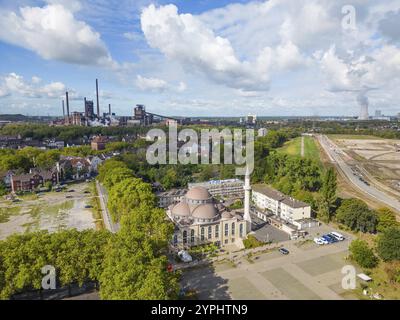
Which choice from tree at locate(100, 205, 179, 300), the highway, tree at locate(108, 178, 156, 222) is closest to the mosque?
tree at locate(108, 178, 156, 222)

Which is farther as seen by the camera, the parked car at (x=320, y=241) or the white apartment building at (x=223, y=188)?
the white apartment building at (x=223, y=188)

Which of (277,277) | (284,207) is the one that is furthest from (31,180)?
(277,277)

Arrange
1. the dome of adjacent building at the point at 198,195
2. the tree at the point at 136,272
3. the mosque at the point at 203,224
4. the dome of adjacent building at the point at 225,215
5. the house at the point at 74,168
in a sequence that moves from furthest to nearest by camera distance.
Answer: the house at the point at 74,168, the dome of adjacent building at the point at 198,195, the dome of adjacent building at the point at 225,215, the mosque at the point at 203,224, the tree at the point at 136,272

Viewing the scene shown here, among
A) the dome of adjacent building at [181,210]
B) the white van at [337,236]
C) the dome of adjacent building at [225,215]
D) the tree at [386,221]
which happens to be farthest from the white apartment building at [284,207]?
the dome of adjacent building at [181,210]

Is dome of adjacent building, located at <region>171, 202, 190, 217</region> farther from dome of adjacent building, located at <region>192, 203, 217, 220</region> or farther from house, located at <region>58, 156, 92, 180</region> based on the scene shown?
house, located at <region>58, 156, 92, 180</region>

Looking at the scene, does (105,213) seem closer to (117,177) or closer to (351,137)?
(117,177)

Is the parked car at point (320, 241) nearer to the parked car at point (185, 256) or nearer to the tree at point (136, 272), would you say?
the parked car at point (185, 256)

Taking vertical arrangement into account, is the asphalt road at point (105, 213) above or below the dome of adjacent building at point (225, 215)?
below
